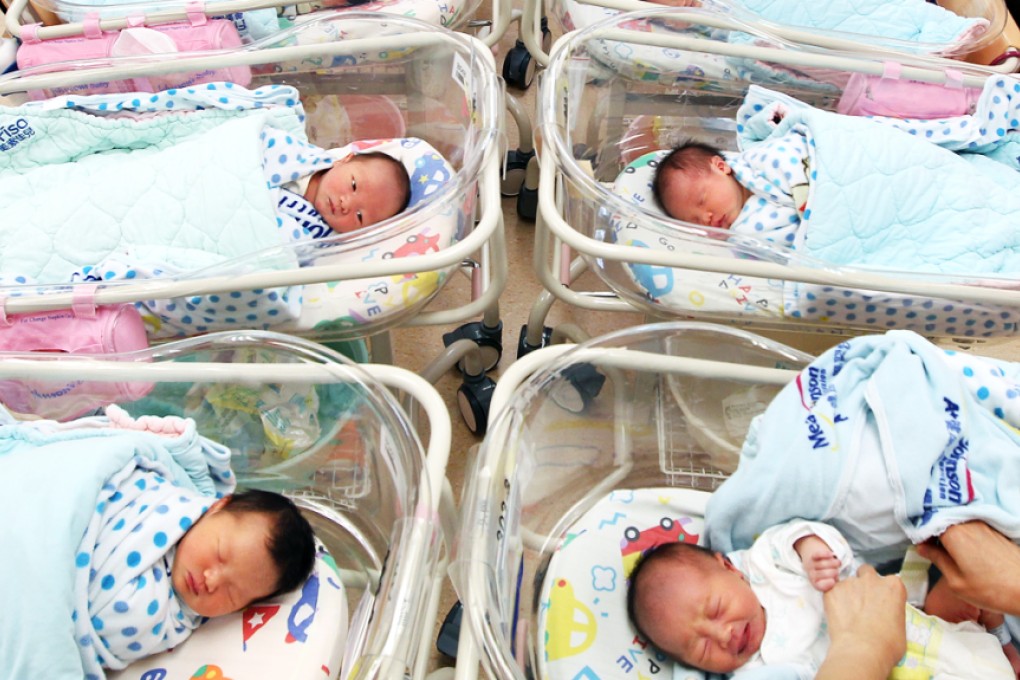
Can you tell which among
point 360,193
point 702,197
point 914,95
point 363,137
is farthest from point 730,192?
A: point 363,137

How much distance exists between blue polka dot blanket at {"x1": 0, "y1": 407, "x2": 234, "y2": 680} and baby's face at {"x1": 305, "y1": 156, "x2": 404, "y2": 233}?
490mm

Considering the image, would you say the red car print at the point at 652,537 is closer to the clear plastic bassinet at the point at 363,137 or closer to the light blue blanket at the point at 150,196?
the clear plastic bassinet at the point at 363,137

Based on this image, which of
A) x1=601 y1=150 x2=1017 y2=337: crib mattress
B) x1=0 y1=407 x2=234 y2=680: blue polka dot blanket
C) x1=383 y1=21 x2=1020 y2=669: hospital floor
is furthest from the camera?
x1=383 y1=21 x2=1020 y2=669: hospital floor

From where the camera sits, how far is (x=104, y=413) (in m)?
1.11

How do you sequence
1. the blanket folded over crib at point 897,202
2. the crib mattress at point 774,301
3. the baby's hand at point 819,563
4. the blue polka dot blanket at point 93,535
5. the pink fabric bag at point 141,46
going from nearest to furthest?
the blue polka dot blanket at point 93,535 → the baby's hand at point 819,563 → the crib mattress at point 774,301 → the blanket folded over crib at point 897,202 → the pink fabric bag at point 141,46

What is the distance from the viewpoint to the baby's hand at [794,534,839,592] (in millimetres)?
990

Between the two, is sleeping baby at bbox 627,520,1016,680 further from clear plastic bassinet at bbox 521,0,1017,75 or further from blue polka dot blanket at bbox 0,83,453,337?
clear plastic bassinet at bbox 521,0,1017,75

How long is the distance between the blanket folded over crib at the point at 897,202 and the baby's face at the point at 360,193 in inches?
26.1

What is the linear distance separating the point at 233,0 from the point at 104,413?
955 mm

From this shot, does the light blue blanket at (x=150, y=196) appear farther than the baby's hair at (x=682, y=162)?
No

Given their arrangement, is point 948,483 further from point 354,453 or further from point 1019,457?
point 354,453

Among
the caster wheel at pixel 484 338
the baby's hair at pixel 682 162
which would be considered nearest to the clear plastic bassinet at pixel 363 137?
the caster wheel at pixel 484 338

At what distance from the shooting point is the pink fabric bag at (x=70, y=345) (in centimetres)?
110

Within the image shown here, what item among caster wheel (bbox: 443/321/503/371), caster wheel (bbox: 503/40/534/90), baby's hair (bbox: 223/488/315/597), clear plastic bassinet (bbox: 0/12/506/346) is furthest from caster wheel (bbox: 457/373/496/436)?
caster wheel (bbox: 503/40/534/90)
